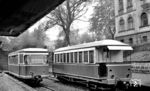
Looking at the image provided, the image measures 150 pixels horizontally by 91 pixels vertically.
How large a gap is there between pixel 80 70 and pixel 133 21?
62.5 ft

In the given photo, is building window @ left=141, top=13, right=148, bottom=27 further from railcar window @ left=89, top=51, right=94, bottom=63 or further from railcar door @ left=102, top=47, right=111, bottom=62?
railcar window @ left=89, top=51, right=94, bottom=63

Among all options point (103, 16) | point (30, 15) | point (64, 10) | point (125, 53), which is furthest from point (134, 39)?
point (30, 15)

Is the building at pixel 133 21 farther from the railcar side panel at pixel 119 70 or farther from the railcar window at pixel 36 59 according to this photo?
the railcar side panel at pixel 119 70

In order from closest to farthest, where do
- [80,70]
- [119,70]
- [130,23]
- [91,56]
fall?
1. [119,70]
2. [91,56]
3. [80,70]
4. [130,23]

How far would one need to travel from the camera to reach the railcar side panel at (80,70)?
12.4 meters

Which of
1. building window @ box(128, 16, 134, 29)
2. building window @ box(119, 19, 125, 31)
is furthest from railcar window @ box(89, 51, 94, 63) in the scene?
building window @ box(119, 19, 125, 31)

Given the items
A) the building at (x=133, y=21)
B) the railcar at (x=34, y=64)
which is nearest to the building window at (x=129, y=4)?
the building at (x=133, y=21)

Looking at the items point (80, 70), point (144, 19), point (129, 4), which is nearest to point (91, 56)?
point (80, 70)

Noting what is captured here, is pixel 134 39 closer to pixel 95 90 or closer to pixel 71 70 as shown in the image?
pixel 71 70

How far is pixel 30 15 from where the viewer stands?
6699 mm

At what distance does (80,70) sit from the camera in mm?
14320

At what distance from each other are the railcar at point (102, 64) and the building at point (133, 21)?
578 inches

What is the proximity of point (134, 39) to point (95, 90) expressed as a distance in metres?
18.5

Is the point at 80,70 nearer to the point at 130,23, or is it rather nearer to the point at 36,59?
the point at 36,59
